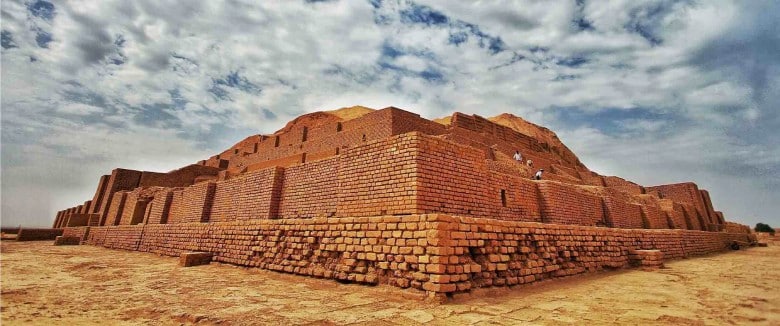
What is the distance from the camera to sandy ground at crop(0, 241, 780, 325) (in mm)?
2635

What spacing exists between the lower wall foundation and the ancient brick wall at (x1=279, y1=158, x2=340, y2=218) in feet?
5.76

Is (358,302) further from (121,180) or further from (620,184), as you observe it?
(620,184)

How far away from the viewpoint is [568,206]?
30.3ft

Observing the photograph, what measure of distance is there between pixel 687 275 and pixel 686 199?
22606 millimetres

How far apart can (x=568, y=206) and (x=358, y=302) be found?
8081 millimetres

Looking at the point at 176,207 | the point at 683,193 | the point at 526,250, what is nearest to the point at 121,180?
the point at 176,207

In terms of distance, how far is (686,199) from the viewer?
72.0ft

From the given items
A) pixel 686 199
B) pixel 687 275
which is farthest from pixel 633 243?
pixel 686 199

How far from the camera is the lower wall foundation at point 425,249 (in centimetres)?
343

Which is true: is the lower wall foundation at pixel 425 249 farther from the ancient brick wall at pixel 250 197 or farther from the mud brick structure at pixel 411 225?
the ancient brick wall at pixel 250 197

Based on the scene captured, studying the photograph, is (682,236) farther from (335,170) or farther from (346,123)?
(346,123)

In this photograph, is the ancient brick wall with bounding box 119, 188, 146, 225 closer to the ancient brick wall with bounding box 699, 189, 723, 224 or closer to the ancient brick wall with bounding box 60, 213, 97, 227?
the ancient brick wall with bounding box 60, 213, 97, 227

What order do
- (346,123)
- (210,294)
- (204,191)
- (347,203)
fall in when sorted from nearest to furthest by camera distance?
(210,294)
(347,203)
(204,191)
(346,123)

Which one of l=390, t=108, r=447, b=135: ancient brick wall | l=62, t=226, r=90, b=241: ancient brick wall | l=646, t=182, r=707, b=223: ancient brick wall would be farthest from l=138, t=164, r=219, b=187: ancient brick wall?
l=646, t=182, r=707, b=223: ancient brick wall
